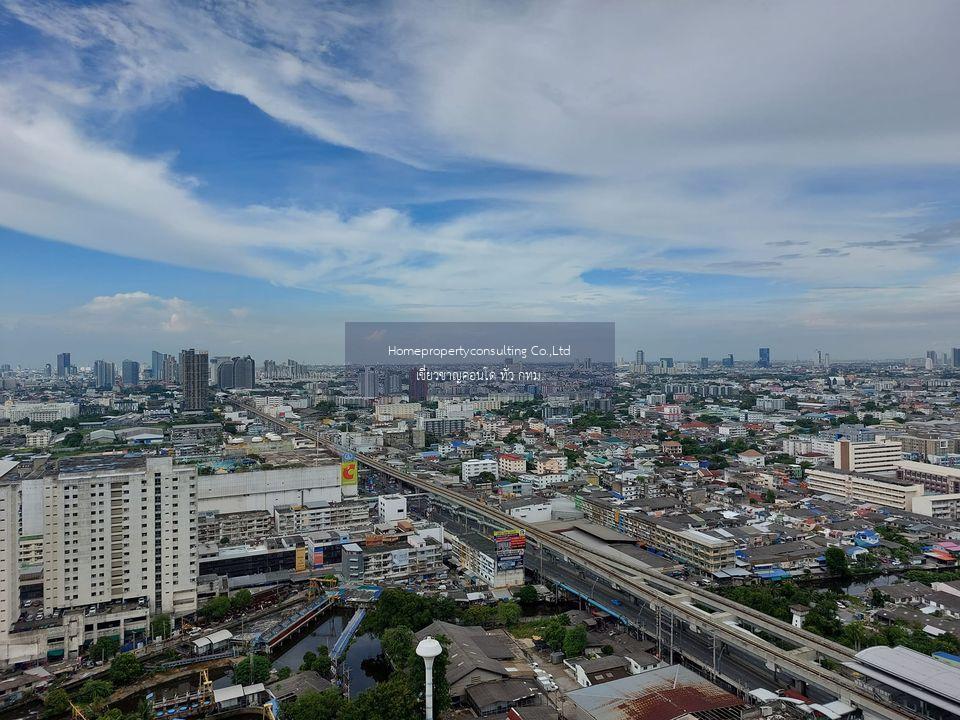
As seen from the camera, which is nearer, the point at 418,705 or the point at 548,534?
the point at 418,705

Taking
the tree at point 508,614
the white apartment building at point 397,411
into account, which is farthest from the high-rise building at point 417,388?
the tree at point 508,614

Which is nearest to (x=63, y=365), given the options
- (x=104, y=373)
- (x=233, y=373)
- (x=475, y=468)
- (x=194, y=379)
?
(x=104, y=373)

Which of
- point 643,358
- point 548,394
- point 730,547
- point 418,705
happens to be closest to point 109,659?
point 418,705

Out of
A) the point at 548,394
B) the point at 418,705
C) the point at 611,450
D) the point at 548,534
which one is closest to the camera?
the point at 418,705

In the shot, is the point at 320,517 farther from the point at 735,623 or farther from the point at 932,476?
the point at 932,476

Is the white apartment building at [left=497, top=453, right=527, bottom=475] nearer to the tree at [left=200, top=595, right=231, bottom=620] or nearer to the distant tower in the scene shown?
the tree at [left=200, top=595, right=231, bottom=620]

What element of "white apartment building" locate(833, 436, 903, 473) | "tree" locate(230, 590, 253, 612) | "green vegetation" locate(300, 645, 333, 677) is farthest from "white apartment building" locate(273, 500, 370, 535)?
"white apartment building" locate(833, 436, 903, 473)

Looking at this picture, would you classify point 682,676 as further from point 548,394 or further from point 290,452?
point 548,394
